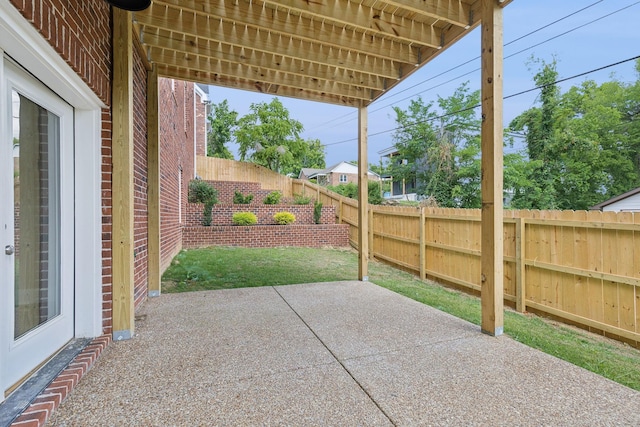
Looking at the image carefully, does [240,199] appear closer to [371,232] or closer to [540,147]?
[371,232]

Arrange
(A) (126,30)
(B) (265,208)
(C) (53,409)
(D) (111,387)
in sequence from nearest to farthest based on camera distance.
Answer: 1. (C) (53,409)
2. (D) (111,387)
3. (A) (126,30)
4. (B) (265,208)

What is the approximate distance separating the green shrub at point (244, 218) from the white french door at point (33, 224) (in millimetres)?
8071

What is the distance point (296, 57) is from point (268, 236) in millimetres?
7148

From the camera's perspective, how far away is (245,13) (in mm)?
3152

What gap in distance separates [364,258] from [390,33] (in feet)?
10.8

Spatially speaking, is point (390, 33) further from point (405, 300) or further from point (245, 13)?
point (405, 300)

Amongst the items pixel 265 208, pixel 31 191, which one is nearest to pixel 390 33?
pixel 31 191

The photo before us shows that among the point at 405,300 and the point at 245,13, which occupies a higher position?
the point at 245,13

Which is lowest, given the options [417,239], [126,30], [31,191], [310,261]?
[310,261]

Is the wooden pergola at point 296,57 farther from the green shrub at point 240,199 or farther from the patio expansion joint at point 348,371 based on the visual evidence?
the green shrub at point 240,199

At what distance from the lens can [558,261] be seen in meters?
3.99

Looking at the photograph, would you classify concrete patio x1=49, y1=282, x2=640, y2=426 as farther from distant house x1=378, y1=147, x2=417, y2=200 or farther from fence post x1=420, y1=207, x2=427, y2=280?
distant house x1=378, y1=147, x2=417, y2=200

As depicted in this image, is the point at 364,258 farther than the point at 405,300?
Yes

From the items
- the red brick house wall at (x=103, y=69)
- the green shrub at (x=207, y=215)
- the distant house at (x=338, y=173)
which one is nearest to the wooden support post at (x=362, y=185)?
Answer: the red brick house wall at (x=103, y=69)
